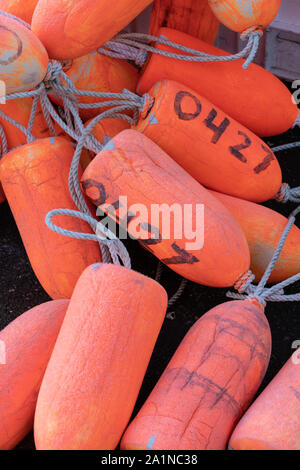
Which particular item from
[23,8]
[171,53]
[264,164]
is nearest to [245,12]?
[171,53]

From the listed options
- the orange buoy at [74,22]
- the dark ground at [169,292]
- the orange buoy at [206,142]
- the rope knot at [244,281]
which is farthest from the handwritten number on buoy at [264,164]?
the orange buoy at [74,22]

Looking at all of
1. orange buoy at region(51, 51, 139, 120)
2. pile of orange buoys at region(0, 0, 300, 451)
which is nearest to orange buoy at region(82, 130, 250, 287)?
pile of orange buoys at region(0, 0, 300, 451)

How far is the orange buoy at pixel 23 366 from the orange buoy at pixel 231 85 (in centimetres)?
49

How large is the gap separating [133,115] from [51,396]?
1.88 feet

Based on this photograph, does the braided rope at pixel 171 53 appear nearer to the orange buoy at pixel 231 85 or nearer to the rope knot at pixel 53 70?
the orange buoy at pixel 231 85

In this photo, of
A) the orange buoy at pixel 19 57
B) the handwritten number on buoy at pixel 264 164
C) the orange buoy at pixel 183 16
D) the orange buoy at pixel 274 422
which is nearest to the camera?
the orange buoy at pixel 274 422

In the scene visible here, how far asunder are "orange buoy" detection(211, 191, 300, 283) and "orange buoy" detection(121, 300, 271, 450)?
13 cm

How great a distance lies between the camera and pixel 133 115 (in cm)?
104

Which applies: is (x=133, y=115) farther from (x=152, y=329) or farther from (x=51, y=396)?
(x=51, y=396)

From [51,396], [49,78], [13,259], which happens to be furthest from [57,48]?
[51,396]

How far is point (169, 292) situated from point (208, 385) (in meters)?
0.27

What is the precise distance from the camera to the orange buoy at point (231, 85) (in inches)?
40.2

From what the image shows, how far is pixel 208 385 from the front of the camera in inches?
27.1

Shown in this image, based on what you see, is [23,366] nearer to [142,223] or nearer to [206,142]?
[142,223]
